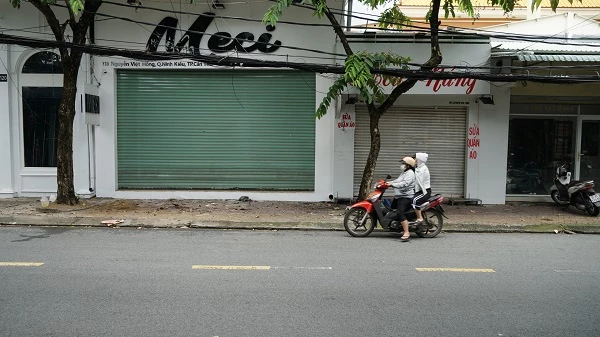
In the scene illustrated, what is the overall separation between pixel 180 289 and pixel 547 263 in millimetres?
5505

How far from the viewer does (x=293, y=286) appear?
5887 millimetres

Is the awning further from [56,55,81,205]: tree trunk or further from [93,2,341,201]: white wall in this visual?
[56,55,81,205]: tree trunk

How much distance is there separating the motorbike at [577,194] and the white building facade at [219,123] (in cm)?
145

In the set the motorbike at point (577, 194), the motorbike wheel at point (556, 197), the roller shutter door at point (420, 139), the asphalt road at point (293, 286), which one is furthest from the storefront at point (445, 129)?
the asphalt road at point (293, 286)

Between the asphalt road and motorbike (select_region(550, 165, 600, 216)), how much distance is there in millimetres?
2911

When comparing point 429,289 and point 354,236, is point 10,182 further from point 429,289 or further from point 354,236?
point 429,289

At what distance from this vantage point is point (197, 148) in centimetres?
1344

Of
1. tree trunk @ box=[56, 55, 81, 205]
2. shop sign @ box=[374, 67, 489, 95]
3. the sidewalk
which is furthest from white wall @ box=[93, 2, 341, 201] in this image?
shop sign @ box=[374, 67, 489, 95]

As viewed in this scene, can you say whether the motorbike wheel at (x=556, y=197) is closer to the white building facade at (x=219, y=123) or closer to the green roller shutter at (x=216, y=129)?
the white building facade at (x=219, y=123)

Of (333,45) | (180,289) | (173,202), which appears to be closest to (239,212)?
(173,202)

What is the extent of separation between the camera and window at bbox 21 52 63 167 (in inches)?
517

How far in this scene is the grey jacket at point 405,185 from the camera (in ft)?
29.4

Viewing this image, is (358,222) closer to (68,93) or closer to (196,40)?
(196,40)

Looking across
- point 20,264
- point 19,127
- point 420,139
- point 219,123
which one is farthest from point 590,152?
point 19,127
